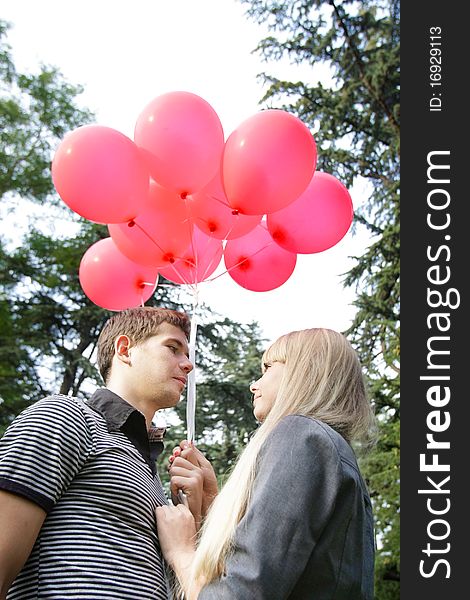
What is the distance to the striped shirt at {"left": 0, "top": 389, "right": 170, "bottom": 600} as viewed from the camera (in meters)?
1.68

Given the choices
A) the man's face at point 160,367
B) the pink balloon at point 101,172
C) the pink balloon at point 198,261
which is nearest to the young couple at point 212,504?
the man's face at point 160,367

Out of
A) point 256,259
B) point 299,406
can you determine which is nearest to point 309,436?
point 299,406

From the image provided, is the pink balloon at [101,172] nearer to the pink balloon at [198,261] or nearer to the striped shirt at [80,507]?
the pink balloon at [198,261]

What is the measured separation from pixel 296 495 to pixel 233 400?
9.82 meters

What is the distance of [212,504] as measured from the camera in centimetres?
181

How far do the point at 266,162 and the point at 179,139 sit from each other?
13.1 inches

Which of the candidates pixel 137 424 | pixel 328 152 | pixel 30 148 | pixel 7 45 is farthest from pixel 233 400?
pixel 137 424

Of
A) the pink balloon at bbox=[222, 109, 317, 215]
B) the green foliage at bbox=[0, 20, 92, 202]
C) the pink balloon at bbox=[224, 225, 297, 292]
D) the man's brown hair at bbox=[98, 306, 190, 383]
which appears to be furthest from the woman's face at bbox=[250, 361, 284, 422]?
the green foliage at bbox=[0, 20, 92, 202]

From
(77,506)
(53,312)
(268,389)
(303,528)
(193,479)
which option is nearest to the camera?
(303,528)

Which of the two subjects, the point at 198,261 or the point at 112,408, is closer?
the point at 112,408

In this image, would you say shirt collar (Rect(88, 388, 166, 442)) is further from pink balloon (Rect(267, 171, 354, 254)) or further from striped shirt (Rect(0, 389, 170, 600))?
pink balloon (Rect(267, 171, 354, 254))

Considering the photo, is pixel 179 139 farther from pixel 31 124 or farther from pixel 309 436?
pixel 31 124

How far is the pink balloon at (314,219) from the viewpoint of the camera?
3.13 m

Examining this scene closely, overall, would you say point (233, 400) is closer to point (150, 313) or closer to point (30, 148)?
point (30, 148)
